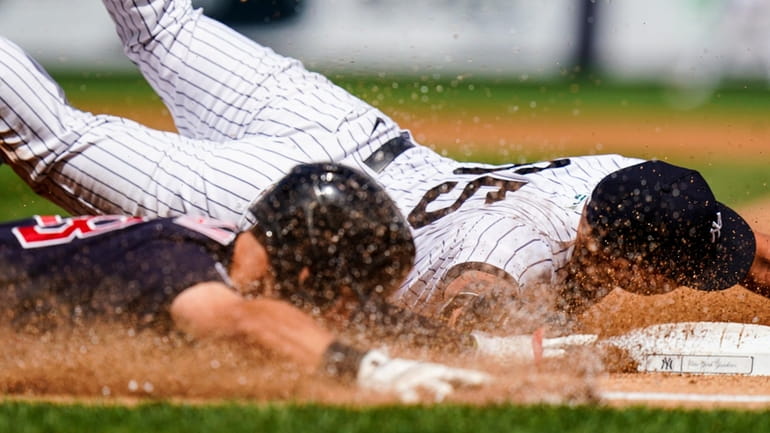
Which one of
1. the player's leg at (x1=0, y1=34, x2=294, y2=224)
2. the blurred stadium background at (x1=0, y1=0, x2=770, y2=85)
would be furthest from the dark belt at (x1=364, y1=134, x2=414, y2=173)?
the blurred stadium background at (x1=0, y1=0, x2=770, y2=85)

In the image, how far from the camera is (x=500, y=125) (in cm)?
1279

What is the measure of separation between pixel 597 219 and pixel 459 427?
1.33 meters

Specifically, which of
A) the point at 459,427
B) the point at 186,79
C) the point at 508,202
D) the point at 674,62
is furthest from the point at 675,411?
the point at 674,62

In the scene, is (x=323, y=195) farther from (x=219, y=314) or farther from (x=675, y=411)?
(x=675, y=411)

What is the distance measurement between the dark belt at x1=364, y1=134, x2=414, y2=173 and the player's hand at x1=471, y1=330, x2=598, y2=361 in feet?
3.29

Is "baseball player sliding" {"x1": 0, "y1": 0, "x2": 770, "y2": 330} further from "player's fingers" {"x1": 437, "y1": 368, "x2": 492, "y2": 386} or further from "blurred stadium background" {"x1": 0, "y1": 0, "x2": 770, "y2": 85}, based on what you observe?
"blurred stadium background" {"x1": 0, "y1": 0, "x2": 770, "y2": 85}

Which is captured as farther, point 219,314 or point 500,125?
point 500,125

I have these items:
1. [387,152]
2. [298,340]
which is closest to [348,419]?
[298,340]

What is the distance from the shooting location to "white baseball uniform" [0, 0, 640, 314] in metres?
3.71

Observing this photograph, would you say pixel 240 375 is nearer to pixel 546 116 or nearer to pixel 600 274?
pixel 600 274

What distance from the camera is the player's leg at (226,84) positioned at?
13.7ft

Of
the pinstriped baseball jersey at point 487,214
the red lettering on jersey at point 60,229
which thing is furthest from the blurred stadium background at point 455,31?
the red lettering on jersey at point 60,229

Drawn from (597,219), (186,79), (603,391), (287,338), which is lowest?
(603,391)

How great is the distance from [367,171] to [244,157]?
0.45m
